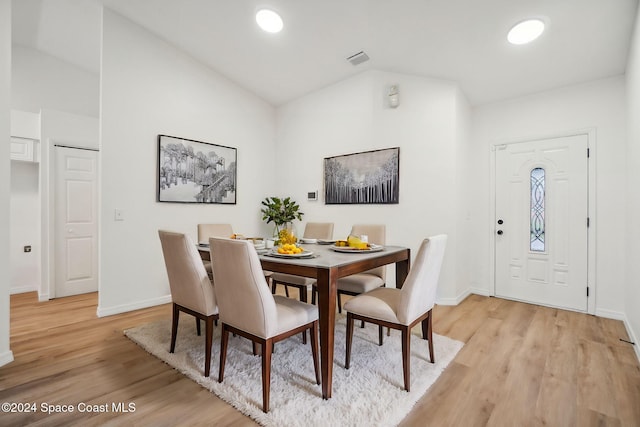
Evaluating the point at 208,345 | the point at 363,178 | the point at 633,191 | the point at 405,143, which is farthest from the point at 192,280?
the point at 633,191

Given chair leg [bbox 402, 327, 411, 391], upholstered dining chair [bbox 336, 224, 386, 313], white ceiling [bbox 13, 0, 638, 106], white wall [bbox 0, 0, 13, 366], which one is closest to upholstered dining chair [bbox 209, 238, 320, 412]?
chair leg [bbox 402, 327, 411, 391]

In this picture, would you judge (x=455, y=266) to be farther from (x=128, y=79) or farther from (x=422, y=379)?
(x=128, y=79)

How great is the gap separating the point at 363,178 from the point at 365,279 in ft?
5.47

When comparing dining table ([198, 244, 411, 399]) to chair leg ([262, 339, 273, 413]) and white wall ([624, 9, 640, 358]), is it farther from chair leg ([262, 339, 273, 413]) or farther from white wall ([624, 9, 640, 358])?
white wall ([624, 9, 640, 358])

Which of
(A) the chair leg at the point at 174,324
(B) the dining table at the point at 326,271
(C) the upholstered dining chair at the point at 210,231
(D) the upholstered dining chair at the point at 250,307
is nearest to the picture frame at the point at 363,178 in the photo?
(C) the upholstered dining chair at the point at 210,231

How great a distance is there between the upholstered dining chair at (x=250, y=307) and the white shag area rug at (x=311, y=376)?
4.7 inches

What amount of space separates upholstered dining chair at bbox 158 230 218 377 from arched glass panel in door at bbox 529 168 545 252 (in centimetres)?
356

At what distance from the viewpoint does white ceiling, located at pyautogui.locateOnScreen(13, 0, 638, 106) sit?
238 cm

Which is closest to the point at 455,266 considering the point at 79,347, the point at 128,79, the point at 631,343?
the point at 631,343

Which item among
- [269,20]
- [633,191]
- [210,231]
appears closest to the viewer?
[633,191]

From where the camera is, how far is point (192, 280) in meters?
1.90

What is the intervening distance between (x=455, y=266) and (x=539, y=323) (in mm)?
902

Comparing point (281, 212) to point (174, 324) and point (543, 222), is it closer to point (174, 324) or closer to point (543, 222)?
point (174, 324)

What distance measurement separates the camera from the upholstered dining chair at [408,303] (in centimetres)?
171
